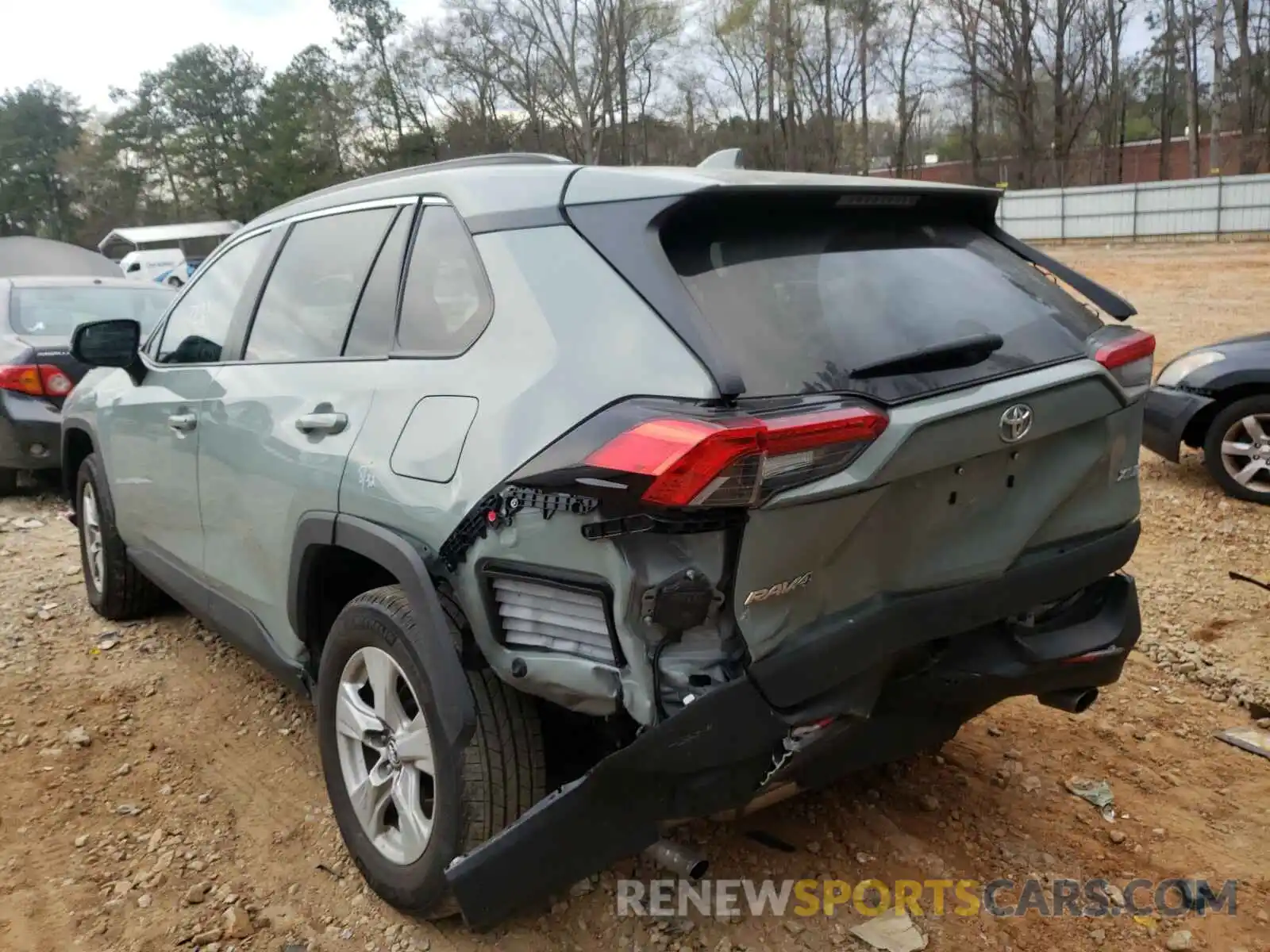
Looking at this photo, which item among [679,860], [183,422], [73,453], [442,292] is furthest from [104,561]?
[679,860]

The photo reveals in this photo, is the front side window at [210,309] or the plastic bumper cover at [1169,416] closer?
the front side window at [210,309]

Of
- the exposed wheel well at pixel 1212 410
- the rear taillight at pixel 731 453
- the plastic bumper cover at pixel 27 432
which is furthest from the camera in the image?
the plastic bumper cover at pixel 27 432

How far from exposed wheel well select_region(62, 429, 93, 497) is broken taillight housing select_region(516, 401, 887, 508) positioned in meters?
3.71

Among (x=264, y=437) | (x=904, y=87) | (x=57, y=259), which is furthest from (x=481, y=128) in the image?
(x=264, y=437)

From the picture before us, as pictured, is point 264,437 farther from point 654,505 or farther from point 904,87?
point 904,87

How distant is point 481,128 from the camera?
4362cm

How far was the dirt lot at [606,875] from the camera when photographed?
2574 millimetres

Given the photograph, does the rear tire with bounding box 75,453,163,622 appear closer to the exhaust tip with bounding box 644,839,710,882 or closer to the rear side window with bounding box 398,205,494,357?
the rear side window with bounding box 398,205,494,357

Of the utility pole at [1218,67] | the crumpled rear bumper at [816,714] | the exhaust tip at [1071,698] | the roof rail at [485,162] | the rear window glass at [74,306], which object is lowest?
the exhaust tip at [1071,698]

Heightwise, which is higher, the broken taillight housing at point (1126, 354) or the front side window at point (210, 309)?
the front side window at point (210, 309)

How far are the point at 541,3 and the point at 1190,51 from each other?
2593 centimetres

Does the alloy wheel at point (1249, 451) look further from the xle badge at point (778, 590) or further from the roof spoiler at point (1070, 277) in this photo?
the xle badge at point (778, 590)

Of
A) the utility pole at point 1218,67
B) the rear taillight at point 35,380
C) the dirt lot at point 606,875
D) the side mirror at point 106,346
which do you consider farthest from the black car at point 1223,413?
the utility pole at point 1218,67

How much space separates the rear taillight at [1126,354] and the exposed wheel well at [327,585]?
1.89 m
